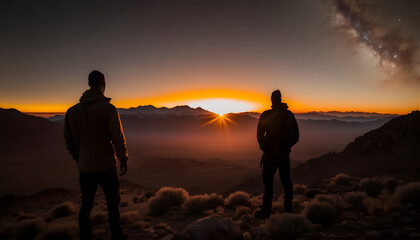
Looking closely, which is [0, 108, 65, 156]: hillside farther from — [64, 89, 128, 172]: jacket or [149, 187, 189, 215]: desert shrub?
[64, 89, 128, 172]: jacket

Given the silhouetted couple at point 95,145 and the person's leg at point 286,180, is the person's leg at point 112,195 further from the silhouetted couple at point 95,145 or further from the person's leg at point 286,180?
the person's leg at point 286,180

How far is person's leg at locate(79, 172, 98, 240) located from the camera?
2832 mm

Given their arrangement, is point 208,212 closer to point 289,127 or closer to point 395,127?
point 289,127

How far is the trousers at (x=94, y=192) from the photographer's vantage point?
2.84 m

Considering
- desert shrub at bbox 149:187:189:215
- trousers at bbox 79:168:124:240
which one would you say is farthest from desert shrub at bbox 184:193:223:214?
trousers at bbox 79:168:124:240

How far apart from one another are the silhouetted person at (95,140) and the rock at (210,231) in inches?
45.6

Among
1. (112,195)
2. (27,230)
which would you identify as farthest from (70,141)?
(27,230)

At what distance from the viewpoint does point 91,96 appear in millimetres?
2838

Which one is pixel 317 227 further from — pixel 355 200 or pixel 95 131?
pixel 95 131

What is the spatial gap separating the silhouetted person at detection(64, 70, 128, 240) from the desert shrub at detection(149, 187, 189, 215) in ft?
12.2

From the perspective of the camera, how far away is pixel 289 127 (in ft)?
13.3

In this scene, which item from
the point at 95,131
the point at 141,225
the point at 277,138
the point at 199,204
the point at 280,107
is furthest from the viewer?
the point at 199,204

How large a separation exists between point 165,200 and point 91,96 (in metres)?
4.97

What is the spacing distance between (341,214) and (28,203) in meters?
15.7
